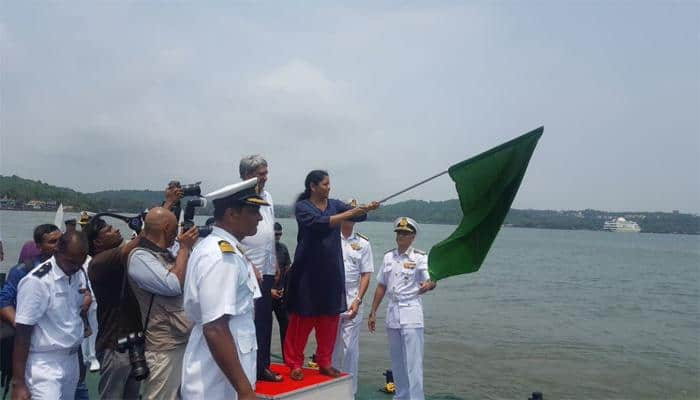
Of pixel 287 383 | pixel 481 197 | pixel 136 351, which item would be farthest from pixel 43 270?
pixel 481 197

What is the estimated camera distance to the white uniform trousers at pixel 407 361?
225 inches

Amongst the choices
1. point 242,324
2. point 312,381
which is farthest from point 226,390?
point 312,381

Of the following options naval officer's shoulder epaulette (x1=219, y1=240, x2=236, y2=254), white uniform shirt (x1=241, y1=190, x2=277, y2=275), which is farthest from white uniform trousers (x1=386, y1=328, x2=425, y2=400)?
naval officer's shoulder epaulette (x1=219, y1=240, x2=236, y2=254)

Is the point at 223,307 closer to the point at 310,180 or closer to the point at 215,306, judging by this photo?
the point at 215,306

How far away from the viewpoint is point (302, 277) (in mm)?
4809

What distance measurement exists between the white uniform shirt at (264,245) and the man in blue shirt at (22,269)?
4.24ft

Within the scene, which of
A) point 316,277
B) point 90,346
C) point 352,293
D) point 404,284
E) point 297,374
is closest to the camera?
point 297,374

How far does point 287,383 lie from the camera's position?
4.54m

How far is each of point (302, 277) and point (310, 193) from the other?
66 centimetres

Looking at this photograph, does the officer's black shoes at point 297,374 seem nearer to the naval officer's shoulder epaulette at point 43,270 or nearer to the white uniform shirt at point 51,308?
the white uniform shirt at point 51,308

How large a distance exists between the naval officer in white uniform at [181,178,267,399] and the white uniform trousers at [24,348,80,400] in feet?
5.29

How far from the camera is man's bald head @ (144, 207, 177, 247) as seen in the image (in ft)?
11.9

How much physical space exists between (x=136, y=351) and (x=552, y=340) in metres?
15.8

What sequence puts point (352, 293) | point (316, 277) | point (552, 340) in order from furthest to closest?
point (552, 340) → point (352, 293) → point (316, 277)
